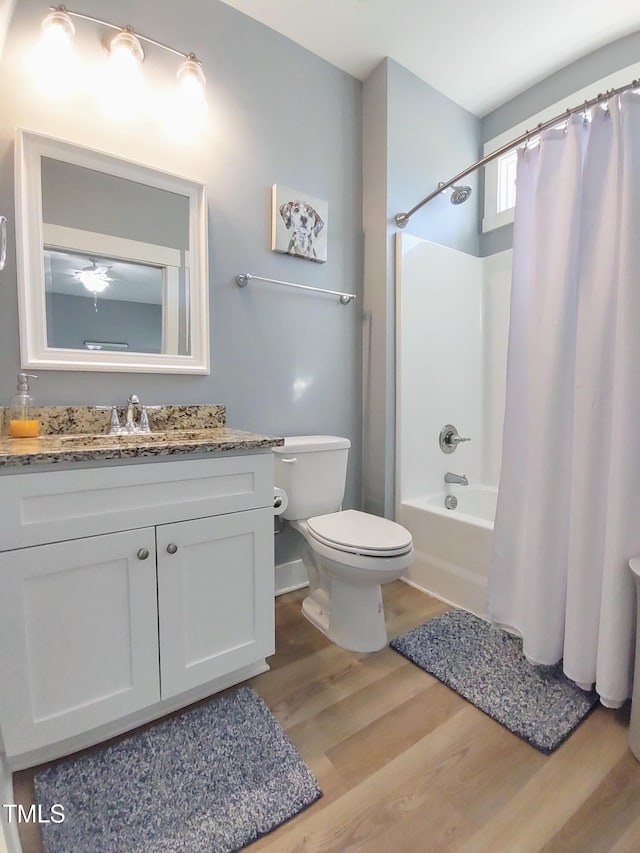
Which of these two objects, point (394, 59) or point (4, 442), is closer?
point (4, 442)

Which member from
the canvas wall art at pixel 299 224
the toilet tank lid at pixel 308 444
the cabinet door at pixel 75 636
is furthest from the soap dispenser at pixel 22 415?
the canvas wall art at pixel 299 224

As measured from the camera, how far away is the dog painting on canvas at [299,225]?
181 centimetres

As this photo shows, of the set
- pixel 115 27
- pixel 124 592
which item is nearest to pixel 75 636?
pixel 124 592

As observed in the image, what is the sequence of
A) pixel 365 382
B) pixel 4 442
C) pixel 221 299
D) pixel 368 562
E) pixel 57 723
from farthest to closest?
pixel 365 382, pixel 221 299, pixel 368 562, pixel 4 442, pixel 57 723

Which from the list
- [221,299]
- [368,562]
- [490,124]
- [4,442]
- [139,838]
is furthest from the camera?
[490,124]

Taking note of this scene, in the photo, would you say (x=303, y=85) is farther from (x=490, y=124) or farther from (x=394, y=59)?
(x=490, y=124)

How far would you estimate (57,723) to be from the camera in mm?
1005

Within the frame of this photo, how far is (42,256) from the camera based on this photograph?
1.36 m

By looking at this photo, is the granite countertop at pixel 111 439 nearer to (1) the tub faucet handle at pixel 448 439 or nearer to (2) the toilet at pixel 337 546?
(2) the toilet at pixel 337 546

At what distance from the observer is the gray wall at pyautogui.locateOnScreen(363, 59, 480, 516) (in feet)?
6.59

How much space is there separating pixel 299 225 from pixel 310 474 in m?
1.16

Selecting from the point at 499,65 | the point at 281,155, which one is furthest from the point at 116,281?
the point at 499,65

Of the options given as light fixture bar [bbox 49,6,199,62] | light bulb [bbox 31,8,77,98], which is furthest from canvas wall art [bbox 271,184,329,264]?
light bulb [bbox 31,8,77,98]

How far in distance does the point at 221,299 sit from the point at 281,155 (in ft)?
2.47
